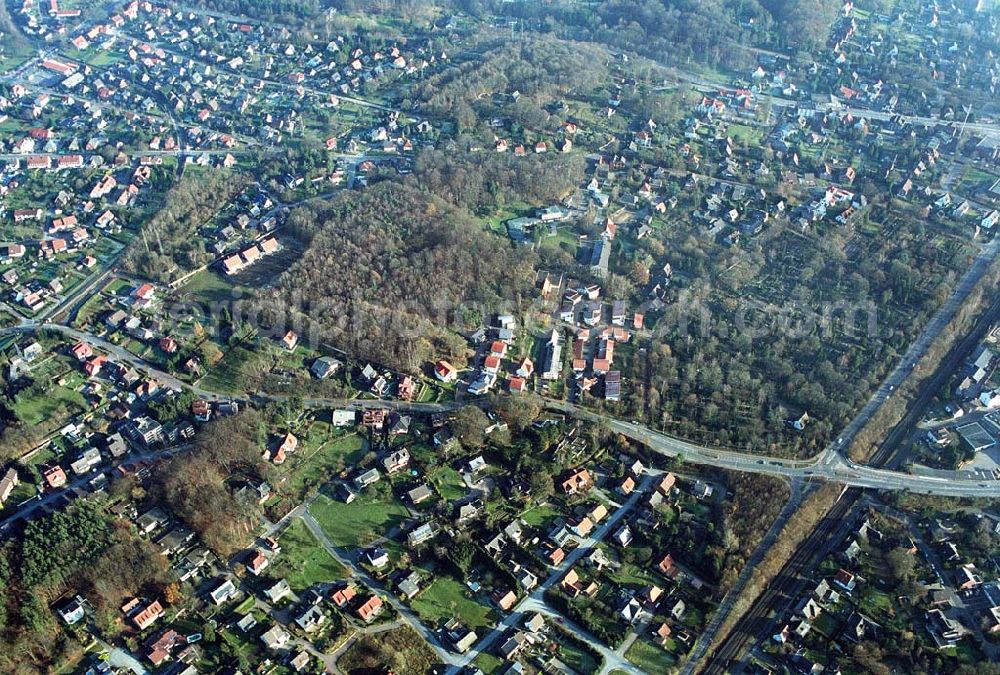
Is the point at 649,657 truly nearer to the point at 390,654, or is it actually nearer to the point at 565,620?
the point at 565,620

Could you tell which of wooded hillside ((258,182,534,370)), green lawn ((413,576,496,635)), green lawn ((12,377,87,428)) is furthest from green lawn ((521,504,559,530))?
green lawn ((12,377,87,428))

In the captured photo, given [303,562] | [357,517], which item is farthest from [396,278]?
[303,562]

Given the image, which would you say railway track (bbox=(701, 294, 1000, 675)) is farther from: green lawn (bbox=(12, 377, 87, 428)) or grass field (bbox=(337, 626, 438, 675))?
green lawn (bbox=(12, 377, 87, 428))

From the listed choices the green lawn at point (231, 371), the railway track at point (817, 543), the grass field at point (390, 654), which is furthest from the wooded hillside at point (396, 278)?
the railway track at point (817, 543)

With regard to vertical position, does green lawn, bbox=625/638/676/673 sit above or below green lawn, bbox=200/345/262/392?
above

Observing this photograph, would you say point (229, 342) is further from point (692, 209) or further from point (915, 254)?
point (915, 254)

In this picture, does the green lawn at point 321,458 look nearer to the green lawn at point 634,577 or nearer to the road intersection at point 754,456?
the road intersection at point 754,456
